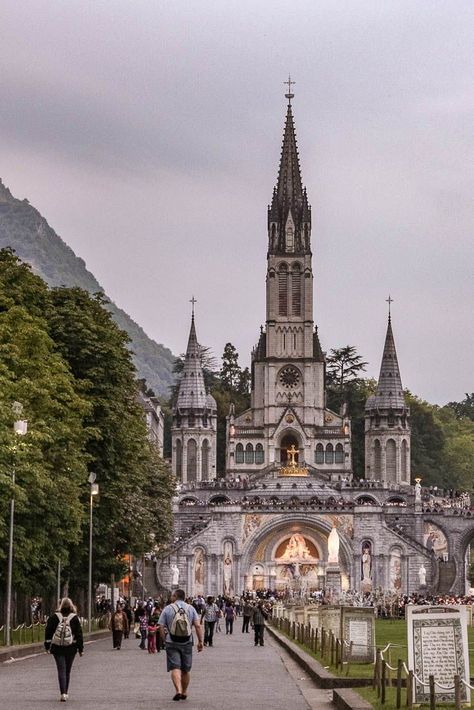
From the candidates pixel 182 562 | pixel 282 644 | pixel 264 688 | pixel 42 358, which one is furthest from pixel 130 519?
pixel 182 562

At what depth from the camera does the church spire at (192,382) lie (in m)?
171

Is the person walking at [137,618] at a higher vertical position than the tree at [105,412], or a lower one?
lower

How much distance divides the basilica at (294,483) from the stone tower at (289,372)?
140 mm

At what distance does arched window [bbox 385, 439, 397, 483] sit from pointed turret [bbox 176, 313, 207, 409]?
1904 centimetres

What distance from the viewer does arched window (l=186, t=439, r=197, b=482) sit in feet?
549

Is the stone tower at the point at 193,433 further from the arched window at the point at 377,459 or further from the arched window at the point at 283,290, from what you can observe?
the arched window at the point at 377,459

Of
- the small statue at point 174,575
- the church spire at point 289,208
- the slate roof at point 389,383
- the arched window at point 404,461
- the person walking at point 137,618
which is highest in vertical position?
the church spire at point 289,208

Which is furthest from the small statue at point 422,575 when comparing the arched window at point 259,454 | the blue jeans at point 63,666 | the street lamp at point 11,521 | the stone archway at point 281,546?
the blue jeans at point 63,666

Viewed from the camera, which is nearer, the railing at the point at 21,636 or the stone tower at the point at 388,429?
the railing at the point at 21,636

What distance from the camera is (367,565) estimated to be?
130500 millimetres

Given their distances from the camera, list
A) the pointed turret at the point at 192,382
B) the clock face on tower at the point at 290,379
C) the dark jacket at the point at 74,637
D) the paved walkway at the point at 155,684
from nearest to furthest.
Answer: the paved walkway at the point at 155,684 < the dark jacket at the point at 74,637 < the clock face on tower at the point at 290,379 < the pointed turret at the point at 192,382

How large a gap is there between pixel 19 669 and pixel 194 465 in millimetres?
132697

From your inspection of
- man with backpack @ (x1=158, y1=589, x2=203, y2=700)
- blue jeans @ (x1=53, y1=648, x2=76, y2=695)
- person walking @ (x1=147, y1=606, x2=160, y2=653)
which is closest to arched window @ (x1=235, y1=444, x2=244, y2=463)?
person walking @ (x1=147, y1=606, x2=160, y2=653)

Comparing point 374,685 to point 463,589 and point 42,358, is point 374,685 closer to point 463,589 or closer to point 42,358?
point 42,358
